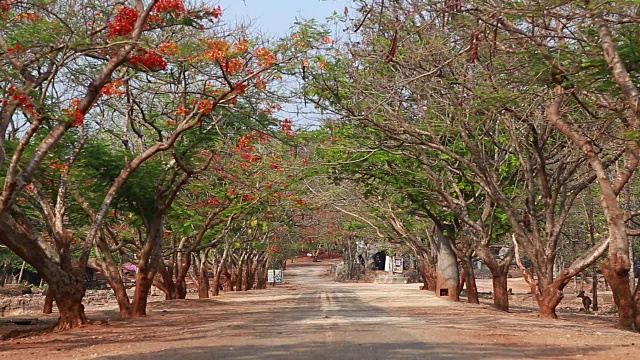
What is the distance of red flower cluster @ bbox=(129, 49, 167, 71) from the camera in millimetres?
14141

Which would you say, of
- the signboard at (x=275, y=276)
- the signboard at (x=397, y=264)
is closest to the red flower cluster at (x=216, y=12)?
the signboard at (x=275, y=276)

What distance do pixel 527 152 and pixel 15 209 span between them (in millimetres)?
12275

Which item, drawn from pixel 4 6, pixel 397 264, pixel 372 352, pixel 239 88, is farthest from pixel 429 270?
pixel 397 264

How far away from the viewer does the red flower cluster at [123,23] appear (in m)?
13.6

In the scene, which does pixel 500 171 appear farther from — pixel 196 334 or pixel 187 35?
pixel 196 334

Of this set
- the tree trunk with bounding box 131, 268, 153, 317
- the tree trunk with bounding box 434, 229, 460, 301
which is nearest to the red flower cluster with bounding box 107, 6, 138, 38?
the tree trunk with bounding box 131, 268, 153, 317

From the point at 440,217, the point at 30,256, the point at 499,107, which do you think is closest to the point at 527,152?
the point at 499,107

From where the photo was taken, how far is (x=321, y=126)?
21859 mm

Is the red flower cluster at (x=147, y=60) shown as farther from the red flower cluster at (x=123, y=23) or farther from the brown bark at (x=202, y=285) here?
the brown bark at (x=202, y=285)

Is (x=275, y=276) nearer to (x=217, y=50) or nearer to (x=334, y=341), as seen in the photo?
(x=217, y=50)

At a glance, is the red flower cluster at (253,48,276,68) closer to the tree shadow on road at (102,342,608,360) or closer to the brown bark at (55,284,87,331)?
the brown bark at (55,284,87,331)

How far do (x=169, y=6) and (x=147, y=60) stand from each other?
105 centimetres

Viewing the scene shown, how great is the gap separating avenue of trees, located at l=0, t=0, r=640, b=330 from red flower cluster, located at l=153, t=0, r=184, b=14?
1.6 inches

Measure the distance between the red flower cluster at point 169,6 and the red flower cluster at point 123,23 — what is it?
0.59 m
